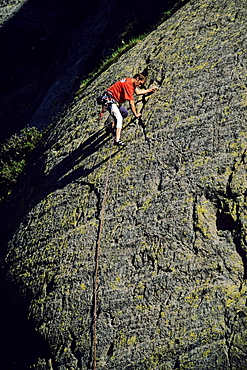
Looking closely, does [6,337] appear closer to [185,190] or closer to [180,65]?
[185,190]

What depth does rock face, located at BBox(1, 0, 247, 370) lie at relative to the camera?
586cm

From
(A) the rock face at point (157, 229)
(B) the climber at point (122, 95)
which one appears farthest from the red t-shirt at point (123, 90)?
(A) the rock face at point (157, 229)

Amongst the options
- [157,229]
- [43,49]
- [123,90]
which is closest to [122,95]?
[123,90]

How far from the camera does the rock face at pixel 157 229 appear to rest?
5863 millimetres

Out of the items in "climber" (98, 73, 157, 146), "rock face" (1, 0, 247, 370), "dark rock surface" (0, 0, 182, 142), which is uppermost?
"dark rock surface" (0, 0, 182, 142)

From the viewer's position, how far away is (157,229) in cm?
671

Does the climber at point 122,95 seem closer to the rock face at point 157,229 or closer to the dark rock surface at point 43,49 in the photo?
the rock face at point 157,229

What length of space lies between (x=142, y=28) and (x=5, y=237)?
8.57 metres

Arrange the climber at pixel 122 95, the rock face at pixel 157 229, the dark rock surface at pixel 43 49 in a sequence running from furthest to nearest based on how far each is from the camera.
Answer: the dark rock surface at pixel 43 49
the climber at pixel 122 95
the rock face at pixel 157 229

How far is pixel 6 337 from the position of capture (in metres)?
7.97

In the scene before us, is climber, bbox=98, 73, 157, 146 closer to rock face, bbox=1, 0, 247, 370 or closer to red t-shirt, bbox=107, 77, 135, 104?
red t-shirt, bbox=107, 77, 135, 104

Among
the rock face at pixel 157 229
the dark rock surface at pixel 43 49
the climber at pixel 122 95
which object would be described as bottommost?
the rock face at pixel 157 229

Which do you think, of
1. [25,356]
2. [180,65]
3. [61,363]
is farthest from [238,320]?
[180,65]

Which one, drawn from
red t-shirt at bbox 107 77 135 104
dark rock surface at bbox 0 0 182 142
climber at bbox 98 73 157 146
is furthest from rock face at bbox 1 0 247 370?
dark rock surface at bbox 0 0 182 142
